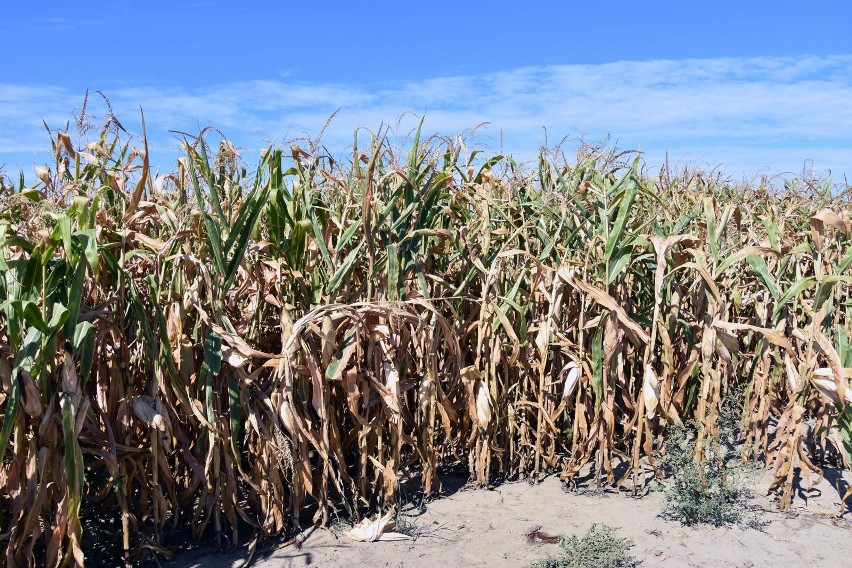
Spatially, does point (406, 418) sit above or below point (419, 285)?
below

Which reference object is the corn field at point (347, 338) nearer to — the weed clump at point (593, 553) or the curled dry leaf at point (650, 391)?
the curled dry leaf at point (650, 391)

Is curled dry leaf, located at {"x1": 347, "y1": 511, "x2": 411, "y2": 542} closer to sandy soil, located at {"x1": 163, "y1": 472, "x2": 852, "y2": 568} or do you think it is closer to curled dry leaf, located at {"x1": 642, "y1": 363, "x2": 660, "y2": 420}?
sandy soil, located at {"x1": 163, "y1": 472, "x2": 852, "y2": 568}

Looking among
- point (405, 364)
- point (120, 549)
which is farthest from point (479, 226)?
point (120, 549)

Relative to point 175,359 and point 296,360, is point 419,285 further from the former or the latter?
point 175,359

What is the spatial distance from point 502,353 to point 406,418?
19.8 inches

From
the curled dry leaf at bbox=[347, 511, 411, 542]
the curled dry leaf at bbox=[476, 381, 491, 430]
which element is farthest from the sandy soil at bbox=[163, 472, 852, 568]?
the curled dry leaf at bbox=[476, 381, 491, 430]

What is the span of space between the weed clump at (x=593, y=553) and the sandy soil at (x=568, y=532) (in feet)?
0.24

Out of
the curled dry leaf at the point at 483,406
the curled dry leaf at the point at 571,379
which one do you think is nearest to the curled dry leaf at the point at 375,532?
the curled dry leaf at the point at 483,406

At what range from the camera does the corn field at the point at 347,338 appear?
247 cm

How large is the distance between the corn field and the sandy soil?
11 cm

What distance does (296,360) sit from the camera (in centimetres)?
281

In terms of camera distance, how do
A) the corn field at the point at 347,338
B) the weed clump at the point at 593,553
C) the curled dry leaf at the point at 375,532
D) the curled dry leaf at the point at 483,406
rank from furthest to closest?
1. the curled dry leaf at the point at 483,406
2. the curled dry leaf at the point at 375,532
3. the weed clump at the point at 593,553
4. the corn field at the point at 347,338

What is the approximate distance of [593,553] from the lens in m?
2.74

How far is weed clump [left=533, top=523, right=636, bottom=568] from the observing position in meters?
2.72
